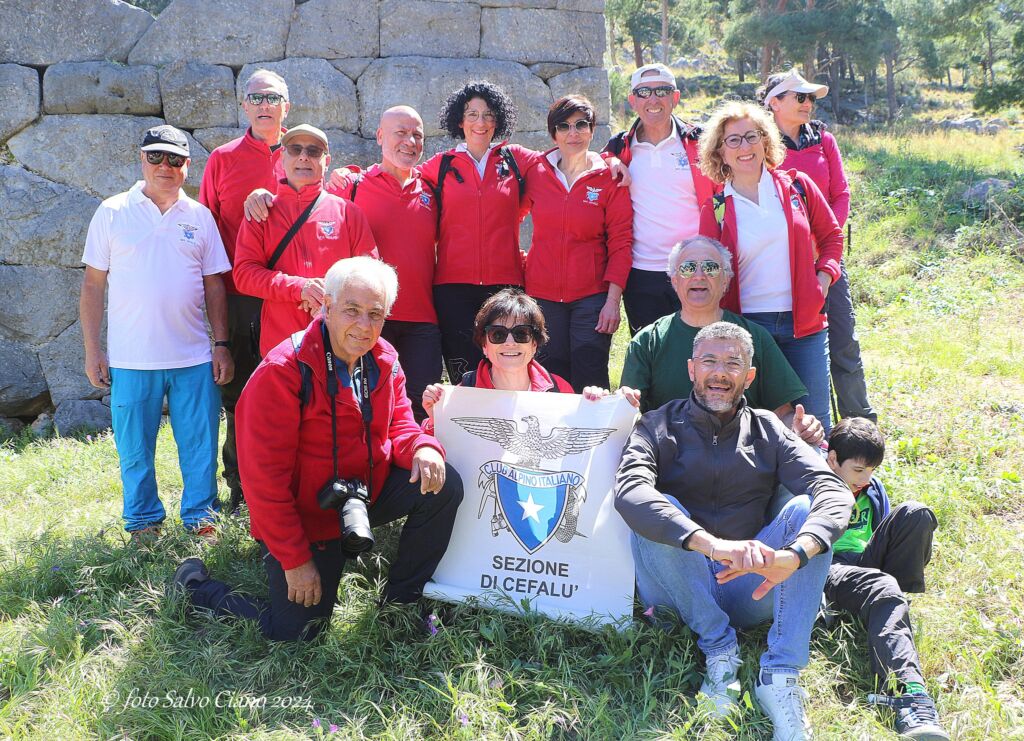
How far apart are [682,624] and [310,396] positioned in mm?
1746

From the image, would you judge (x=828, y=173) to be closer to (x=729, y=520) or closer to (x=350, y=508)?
(x=729, y=520)

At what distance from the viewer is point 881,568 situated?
131 inches

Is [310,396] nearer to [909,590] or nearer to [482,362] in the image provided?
[482,362]

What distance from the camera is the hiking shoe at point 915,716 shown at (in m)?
2.64

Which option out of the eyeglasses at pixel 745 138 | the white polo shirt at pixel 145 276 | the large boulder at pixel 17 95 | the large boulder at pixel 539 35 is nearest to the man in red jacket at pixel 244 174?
the white polo shirt at pixel 145 276

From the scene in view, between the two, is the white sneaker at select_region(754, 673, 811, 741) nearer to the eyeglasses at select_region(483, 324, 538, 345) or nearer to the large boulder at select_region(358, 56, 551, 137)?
the eyeglasses at select_region(483, 324, 538, 345)

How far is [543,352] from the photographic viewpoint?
449cm

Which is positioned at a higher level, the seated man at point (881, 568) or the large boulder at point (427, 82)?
the large boulder at point (427, 82)

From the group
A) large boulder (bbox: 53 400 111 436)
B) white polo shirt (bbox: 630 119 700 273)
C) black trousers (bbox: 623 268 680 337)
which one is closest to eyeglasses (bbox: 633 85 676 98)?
white polo shirt (bbox: 630 119 700 273)

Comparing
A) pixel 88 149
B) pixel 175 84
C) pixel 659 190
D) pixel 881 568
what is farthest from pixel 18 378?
pixel 881 568

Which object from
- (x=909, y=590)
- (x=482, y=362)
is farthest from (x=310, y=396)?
(x=909, y=590)

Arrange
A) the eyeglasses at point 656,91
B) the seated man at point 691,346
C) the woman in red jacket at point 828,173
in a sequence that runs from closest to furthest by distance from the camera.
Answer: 1. the seated man at point 691,346
2. the eyeglasses at point 656,91
3. the woman in red jacket at point 828,173

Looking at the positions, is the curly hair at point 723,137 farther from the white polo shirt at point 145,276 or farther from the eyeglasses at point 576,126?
the white polo shirt at point 145,276

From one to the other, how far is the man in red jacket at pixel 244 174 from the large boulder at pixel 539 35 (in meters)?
2.58
